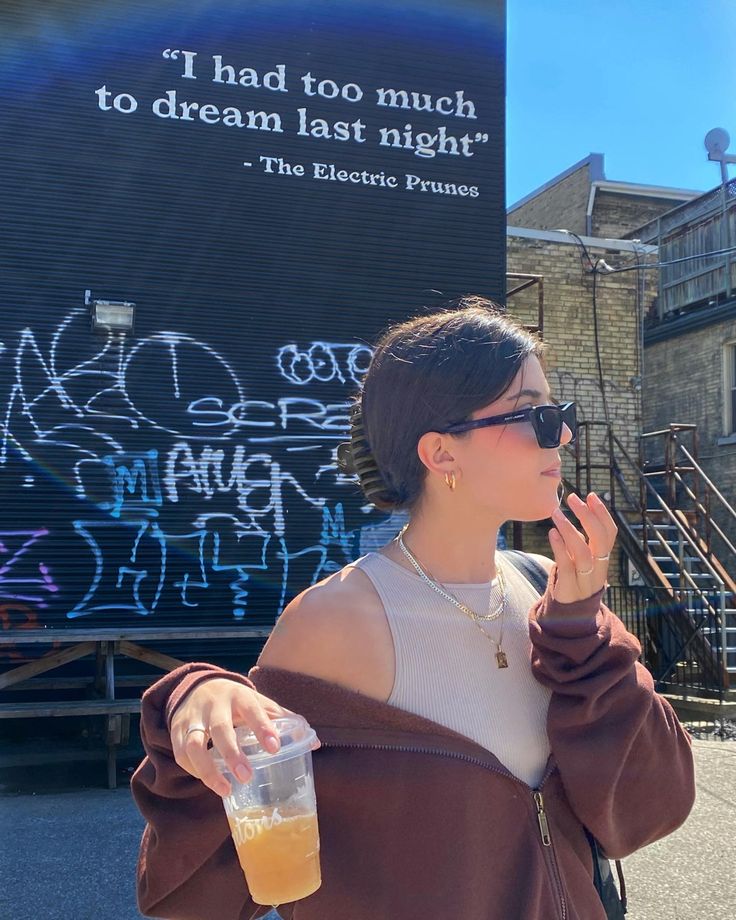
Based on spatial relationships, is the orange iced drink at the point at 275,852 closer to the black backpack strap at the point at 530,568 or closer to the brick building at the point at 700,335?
the black backpack strap at the point at 530,568

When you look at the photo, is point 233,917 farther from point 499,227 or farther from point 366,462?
point 499,227

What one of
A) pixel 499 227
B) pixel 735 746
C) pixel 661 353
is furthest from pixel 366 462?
pixel 661 353

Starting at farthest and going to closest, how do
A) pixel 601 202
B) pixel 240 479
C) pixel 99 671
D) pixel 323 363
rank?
pixel 601 202 → pixel 323 363 → pixel 240 479 → pixel 99 671

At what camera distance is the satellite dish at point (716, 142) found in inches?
583

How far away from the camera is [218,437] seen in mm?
8133

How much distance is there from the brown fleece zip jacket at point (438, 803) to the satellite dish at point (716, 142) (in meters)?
15.2

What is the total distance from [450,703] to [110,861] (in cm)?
405

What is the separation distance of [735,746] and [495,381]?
7.16 meters

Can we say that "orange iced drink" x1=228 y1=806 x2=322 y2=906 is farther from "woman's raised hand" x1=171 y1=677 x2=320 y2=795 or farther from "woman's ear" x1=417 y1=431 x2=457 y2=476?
"woman's ear" x1=417 y1=431 x2=457 y2=476

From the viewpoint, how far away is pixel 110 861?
489cm

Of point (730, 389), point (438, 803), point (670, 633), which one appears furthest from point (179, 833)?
point (730, 389)

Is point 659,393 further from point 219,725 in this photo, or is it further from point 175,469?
point 219,725

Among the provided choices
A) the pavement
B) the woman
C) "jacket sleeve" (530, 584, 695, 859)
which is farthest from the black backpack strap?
the pavement

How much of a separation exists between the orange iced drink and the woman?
0.11 metres
